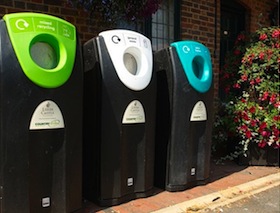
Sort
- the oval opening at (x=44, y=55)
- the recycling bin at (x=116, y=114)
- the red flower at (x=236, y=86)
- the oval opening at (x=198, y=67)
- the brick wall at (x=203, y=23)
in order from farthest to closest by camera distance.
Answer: the brick wall at (x=203, y=23), the red flower at (x=236, y=86), the oval opening at (x=198, y=67), the recycling bin at (x=116, y=114), the oval opening at (x=44, y=55)

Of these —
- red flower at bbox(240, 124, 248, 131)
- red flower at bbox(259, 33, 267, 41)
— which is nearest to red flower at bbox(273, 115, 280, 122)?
red flower at bbox(240, 124, 248, 131)

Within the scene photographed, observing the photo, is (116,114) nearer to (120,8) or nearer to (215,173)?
(120,8)

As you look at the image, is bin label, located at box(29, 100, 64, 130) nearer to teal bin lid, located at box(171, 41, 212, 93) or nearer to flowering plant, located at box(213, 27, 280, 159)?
teal bin lid, located at box(171, 41, 212, 93)

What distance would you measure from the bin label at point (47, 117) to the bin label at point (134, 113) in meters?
0.62

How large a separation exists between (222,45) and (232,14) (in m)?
0.70

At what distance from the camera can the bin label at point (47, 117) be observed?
7.45 ft

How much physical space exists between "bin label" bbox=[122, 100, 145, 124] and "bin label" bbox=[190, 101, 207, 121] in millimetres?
623

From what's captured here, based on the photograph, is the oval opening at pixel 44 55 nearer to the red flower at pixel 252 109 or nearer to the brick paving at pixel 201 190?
the brick paving at pixel 201 190

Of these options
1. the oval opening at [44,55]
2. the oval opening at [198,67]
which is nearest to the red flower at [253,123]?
the oval opening at [198,67]

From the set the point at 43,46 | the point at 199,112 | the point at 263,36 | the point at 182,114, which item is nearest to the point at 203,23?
the point at 263,36

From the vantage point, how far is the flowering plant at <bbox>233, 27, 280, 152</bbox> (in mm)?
4254

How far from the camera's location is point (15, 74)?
2.17m

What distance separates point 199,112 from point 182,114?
0.74 feet

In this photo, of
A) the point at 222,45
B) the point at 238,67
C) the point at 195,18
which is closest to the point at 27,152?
the point at 238,67
